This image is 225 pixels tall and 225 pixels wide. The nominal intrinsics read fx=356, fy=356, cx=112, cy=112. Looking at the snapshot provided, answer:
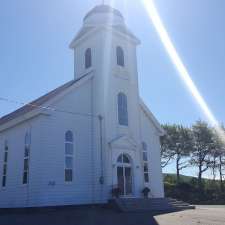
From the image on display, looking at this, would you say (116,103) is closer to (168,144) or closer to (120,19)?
(120,19)

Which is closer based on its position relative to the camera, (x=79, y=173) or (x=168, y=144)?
(x=79, y=173)

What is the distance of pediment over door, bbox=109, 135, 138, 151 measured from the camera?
24.4 meters

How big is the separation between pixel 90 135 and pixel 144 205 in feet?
19.2

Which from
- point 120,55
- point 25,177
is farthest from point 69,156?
point 120,55

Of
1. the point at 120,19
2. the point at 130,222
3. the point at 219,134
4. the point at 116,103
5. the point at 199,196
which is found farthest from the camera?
the point at 219,134

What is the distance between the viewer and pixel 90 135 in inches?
949

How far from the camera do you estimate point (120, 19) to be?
28453mm

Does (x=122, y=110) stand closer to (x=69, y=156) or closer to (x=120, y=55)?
(x=120, y=55)

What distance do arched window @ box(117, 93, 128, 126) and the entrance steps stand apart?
19.9 feet

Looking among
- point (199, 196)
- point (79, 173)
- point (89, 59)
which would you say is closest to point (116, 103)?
point (89, 59)

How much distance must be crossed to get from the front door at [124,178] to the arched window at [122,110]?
3.08m

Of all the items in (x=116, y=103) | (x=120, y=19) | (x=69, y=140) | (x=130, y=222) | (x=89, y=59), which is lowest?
(x=130, y=222)

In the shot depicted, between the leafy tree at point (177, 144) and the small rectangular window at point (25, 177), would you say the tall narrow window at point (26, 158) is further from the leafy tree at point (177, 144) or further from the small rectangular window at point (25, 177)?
the leafy tree at point (177, 144)

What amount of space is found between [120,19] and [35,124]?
37.9 feet
